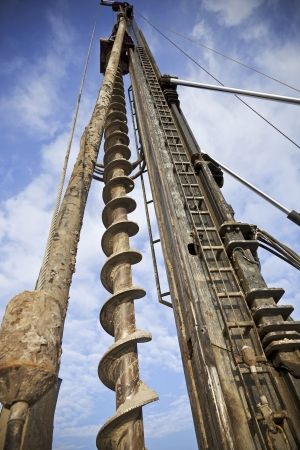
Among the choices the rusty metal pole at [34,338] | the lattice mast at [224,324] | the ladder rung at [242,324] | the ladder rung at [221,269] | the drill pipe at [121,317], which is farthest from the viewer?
the ladder rung at [221,269]

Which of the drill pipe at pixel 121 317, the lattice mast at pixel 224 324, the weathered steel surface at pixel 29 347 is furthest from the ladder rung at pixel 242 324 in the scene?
the weathered steel surface at pixel 29 347

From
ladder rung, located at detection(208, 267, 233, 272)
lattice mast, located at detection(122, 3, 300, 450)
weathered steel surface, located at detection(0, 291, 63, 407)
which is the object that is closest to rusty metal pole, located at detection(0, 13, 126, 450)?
weathered steel surface, located at detection(0, 291, 63, 407)

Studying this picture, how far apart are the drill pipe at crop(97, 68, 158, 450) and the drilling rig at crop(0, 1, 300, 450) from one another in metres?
0.01

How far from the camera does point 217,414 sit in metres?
1.99

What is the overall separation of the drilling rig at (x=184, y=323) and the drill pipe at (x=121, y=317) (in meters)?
0.01

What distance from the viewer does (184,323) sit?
9.48ft

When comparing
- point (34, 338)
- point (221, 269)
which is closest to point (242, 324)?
point (221, 269)

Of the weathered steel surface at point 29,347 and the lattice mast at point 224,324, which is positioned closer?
the weathered steel surface at point 29,347

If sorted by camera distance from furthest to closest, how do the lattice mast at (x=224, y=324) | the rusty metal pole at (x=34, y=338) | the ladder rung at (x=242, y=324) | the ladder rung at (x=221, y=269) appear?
the ladder rung at (x=221, y=269) → the ladder rung at (x=242, y=324) → the lattice mast at (x=224, y=324) → the rusty metal pole at (x=34, y=338)

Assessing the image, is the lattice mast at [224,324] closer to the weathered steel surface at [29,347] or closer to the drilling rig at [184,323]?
the drilling rig at [184,323]

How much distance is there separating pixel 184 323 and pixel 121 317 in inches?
32.9

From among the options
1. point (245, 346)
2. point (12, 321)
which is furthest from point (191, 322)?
point (12, 321)

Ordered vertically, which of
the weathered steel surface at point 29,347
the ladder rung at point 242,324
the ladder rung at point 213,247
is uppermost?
the ladder rung at point 213,247

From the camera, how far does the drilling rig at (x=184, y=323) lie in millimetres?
1237
